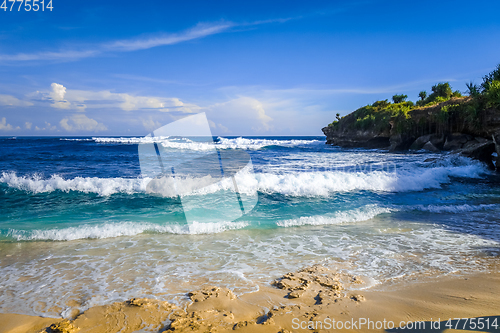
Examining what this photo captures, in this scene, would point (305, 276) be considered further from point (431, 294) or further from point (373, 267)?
point (431, 294)

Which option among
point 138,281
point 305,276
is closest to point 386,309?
point 305,276

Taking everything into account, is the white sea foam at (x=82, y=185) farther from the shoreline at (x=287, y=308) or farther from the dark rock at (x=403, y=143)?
the dark rock at (x=403, y=143)

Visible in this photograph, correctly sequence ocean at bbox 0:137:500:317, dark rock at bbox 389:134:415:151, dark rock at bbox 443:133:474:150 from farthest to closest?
dark rock at bbox 389:134:415:151 < dark rock at bbox 443:133:474:150 < ocean at bbox 0:137:500:317

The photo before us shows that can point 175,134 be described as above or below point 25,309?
above

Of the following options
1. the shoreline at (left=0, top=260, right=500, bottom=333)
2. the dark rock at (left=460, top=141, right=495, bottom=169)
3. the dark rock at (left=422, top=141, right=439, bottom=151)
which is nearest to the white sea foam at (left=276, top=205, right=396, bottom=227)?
the shoreline at (left=0, top=260, right=500, bottom=333)

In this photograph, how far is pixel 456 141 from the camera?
2052cm

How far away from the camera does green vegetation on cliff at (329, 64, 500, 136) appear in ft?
53.2

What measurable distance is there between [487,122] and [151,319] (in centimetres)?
2028

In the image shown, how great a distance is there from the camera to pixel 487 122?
15555mm

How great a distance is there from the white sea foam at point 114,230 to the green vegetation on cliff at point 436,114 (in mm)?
17116

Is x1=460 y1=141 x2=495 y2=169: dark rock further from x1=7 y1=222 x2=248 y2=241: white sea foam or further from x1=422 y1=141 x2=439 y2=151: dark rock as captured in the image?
x1=7 y1=222 x2=248 y2=241: white sea foam

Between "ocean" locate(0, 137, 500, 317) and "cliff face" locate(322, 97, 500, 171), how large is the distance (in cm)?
547

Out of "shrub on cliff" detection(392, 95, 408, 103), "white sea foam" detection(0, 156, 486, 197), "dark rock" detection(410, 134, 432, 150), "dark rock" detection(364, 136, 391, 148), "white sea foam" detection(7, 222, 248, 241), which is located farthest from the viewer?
"shrub on cliff" detection(392, 95, 408, 103)

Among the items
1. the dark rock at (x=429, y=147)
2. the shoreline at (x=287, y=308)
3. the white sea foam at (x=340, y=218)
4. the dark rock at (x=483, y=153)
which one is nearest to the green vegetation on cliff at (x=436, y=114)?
the dark rock at (x=429, y=147)
